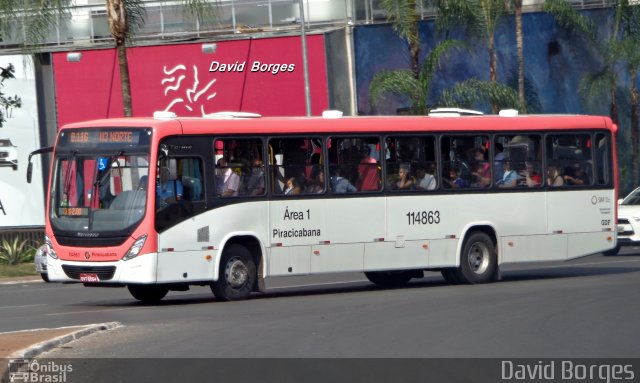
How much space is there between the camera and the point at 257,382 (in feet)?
33.7

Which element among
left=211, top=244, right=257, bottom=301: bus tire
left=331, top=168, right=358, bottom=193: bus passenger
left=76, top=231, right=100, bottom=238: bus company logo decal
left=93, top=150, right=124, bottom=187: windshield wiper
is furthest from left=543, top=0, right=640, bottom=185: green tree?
left=76, top=231, right=100, bottom=238: bus company logo decal

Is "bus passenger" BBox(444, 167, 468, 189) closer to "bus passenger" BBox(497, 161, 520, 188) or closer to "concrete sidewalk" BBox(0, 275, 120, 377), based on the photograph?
"bus passenger" BBox(497, 161, 520, 188)

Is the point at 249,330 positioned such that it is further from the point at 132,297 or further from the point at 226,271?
the point at 132,297

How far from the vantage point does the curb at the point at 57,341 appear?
1117cm

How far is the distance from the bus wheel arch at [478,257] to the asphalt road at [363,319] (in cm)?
49

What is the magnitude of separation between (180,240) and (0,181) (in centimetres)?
1961

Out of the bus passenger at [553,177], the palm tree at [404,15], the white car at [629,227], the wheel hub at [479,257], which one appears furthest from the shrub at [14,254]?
the bus passenger at [553,177]

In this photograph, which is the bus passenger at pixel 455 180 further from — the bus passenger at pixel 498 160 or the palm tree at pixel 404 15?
the palm tree at pixel 404 15

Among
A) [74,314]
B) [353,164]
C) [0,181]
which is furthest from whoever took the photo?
[0,181]

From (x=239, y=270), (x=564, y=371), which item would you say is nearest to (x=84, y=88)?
(x=239, y=270)

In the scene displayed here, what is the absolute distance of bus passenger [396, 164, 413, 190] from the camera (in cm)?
2054

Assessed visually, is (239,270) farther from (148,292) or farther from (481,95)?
(481,95)

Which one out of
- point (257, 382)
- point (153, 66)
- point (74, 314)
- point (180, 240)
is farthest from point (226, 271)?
point (153, 66)

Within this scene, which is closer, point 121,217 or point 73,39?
point 121,217
